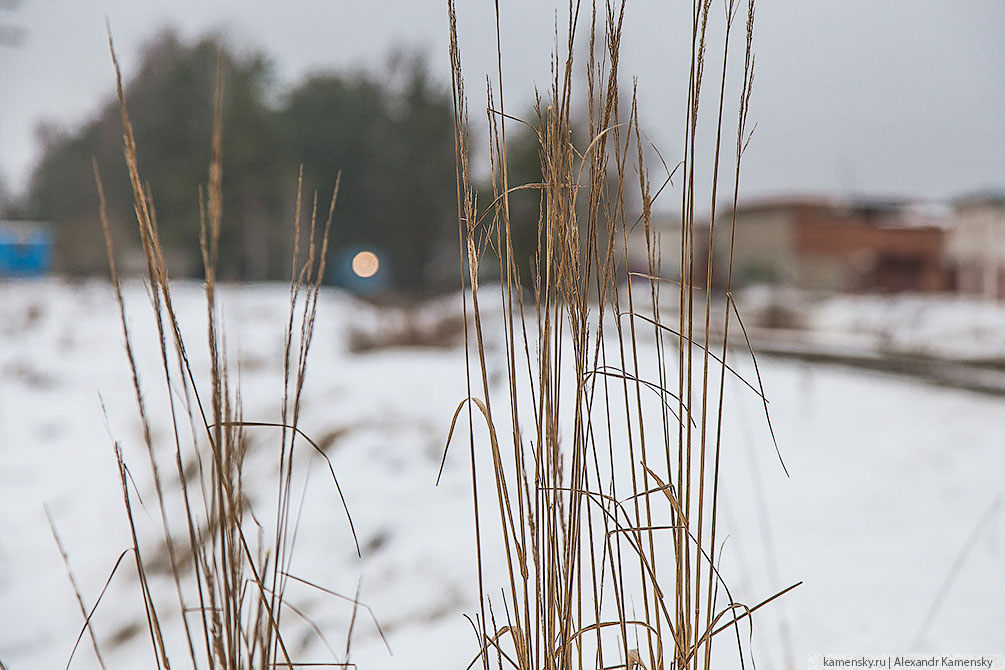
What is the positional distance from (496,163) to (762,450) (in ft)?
9.35

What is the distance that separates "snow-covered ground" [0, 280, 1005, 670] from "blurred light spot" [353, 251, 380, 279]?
8314mm

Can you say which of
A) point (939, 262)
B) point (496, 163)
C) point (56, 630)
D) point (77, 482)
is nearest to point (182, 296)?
point (77, 482)

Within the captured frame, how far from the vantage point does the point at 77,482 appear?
13.4 ft

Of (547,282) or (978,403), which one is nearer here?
(547,282)

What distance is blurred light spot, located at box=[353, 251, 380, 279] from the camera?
45.8 ft

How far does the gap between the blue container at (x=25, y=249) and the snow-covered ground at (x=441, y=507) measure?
759 centimetres

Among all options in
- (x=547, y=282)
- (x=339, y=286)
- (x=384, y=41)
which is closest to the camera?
(x=547, y=282)

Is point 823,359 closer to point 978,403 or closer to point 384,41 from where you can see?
point 978,403

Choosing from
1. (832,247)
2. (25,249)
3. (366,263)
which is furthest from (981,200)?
(25,249)

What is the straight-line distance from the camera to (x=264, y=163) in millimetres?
12328

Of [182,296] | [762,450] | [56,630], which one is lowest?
[56,630]

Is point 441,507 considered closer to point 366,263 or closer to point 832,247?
point 366,263

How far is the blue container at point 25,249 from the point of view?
1195 centimetres

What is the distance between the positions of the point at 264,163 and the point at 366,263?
8.96ft
